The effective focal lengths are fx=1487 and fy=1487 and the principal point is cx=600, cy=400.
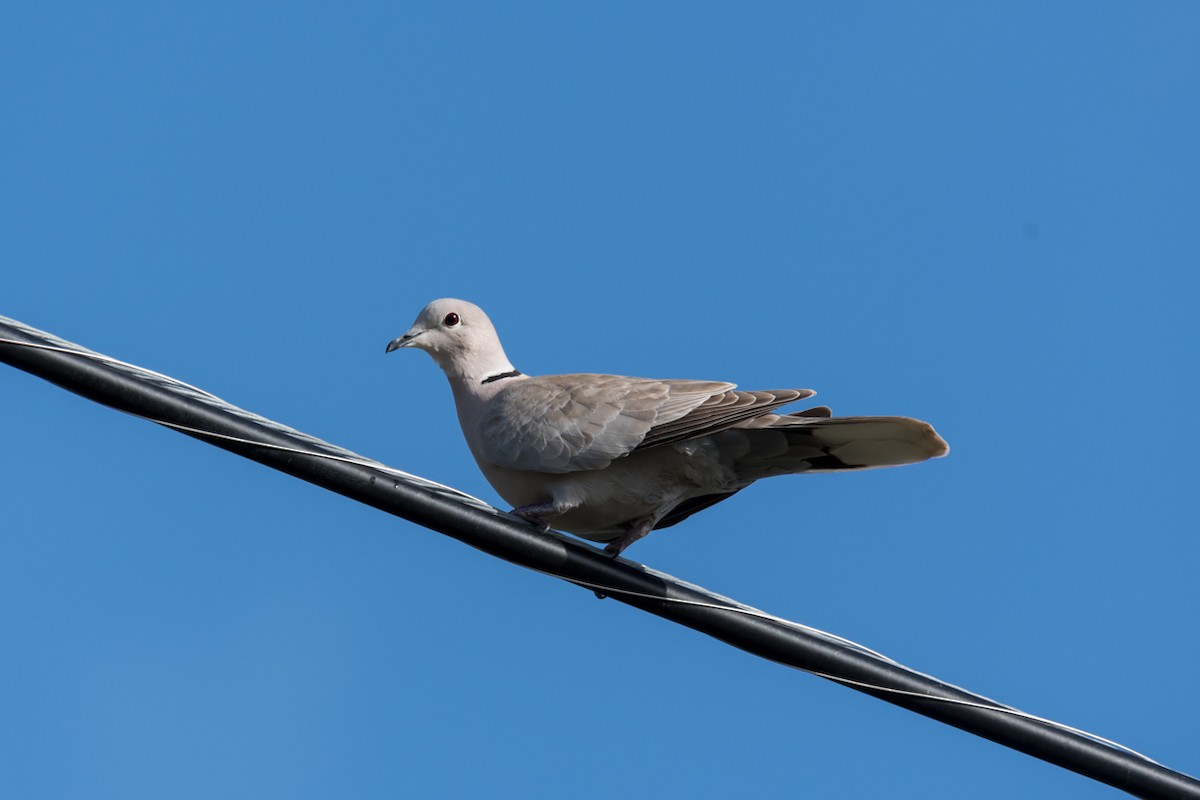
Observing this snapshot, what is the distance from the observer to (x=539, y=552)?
4.57 metres

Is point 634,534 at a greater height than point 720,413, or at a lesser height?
lesser

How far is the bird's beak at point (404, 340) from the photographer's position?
6.89m

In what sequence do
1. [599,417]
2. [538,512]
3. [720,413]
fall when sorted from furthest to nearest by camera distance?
[538,512], [599,417], [720,413]

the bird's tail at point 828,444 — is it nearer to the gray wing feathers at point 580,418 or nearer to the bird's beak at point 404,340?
the gray wing feathers at point 580,418

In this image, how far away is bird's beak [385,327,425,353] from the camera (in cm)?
689

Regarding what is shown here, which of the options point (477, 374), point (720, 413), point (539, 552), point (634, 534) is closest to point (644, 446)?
point (720, 413)

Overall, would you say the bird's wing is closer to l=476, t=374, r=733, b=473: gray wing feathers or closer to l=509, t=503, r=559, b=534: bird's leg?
l=476, t=374, r=733, b=473: gray wing feathers

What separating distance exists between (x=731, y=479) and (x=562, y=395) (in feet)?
2.47

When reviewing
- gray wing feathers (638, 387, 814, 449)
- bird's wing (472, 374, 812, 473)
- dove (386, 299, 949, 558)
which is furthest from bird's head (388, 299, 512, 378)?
gray wing feathers (638, 387, 814, 449)

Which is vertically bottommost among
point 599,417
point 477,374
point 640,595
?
point 640,595

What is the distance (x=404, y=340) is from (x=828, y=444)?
224 cm

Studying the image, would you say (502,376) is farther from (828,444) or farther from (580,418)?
(828,444)

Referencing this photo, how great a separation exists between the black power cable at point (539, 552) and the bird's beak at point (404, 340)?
95.4 inches

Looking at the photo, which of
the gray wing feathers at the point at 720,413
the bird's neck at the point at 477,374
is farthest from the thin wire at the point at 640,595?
the bird's neck at the point at 477,374
